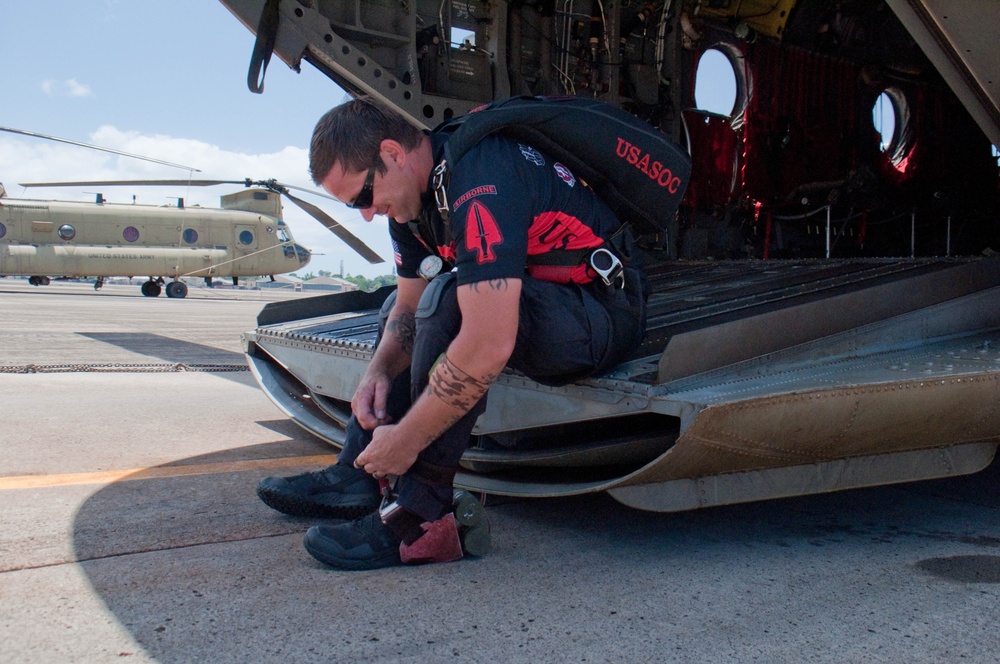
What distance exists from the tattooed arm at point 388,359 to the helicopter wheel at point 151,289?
74.2 ft

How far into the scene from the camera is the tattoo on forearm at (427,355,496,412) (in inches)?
66.3

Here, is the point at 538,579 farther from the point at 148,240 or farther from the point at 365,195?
the point at 148,240

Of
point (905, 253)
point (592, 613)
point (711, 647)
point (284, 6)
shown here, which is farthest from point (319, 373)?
point (905, 253)

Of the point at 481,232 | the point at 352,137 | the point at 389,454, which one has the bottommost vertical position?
the point at 389,454

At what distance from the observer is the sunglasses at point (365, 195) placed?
5.87 feet

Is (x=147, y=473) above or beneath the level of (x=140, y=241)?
beneath

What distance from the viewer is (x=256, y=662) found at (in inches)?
52.6

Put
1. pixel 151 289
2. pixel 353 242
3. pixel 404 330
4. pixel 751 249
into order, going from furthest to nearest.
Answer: pixel 151 289 < pixel 353 242 < pixel 751 249 < pixel 404 330

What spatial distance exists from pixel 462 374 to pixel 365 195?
0.49 meters

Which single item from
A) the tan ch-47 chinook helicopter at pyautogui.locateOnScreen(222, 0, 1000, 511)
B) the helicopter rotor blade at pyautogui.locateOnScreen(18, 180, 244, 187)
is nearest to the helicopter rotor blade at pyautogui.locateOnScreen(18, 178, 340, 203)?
the helicopter rotor blade at pyautogui.locateOnScreen(18, 180, 244, 187)

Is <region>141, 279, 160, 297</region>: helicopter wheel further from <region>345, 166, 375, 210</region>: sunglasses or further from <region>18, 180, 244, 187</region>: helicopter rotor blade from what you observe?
<region>345, 166, 375, 210</region>: sunglasses

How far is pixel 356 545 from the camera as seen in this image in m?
1.84

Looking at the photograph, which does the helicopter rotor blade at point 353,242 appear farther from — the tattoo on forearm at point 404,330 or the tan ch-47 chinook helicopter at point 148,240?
the tan ch-47 chinook helicopter at point 148,240

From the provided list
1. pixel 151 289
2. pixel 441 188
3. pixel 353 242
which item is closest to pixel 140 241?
pixel 151 289
